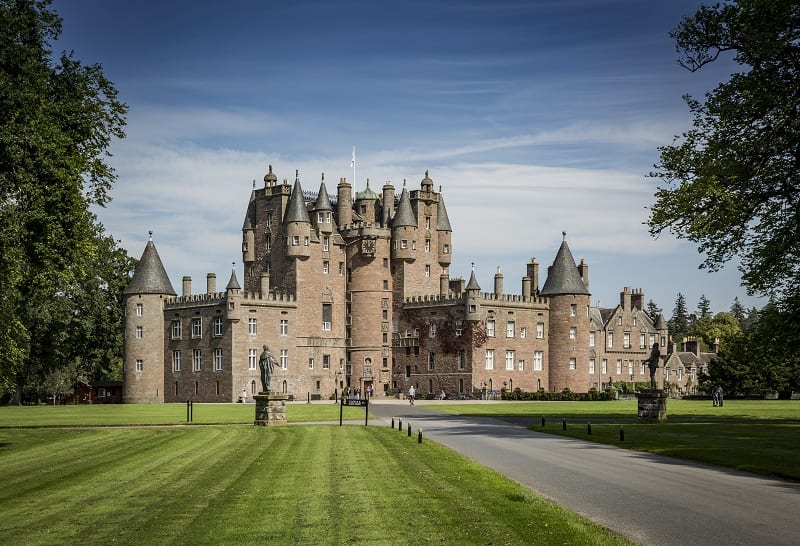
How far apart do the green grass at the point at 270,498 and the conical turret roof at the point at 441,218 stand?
65.5 metres

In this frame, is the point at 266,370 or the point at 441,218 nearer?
the point at 266,370

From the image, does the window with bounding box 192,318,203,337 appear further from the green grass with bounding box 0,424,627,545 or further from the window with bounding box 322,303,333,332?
the green grass with bounding box 0,424,627,545

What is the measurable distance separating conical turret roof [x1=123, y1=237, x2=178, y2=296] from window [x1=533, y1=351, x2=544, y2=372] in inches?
1321

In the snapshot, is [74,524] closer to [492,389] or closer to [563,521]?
[563,521]

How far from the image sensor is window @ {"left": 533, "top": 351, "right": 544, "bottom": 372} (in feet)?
292

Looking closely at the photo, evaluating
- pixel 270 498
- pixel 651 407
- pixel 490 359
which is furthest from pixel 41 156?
pixel 490 359

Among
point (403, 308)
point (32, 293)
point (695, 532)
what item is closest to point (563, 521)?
point (695, 532)

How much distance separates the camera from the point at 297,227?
3408 inches

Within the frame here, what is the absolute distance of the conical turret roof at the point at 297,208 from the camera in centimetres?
8669

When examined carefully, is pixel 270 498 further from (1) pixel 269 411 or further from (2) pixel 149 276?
(2) pixel 149 276

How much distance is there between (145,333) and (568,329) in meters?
38.0

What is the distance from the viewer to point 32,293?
32.6m

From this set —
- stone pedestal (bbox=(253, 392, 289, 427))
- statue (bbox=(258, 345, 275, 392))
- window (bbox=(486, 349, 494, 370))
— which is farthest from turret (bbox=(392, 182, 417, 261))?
A: stone pedestal (bbox=(253, 392, 289, 427))

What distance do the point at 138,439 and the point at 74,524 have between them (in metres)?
17.8
